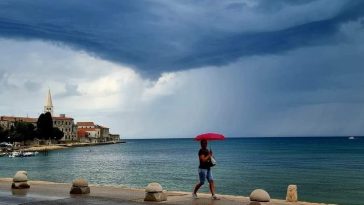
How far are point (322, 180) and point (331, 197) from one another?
52.6 ft

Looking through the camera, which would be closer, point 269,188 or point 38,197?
point 38,197

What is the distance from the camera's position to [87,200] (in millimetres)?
17078

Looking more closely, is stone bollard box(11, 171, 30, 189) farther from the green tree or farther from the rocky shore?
the green tree

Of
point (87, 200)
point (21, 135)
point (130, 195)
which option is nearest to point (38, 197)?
point (87, 200)

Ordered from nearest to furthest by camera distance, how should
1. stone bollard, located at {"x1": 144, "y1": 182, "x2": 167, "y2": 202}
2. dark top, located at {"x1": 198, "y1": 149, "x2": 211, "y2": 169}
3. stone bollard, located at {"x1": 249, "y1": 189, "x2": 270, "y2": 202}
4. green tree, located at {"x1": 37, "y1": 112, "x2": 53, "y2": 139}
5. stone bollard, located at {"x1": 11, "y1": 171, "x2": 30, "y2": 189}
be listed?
1. stone bollard, located at {"x1": 249, "y1": 189, "x2": 270, "y2": 202}
2. dark top, located at {"x1": 198, "y1": 149, "x2": 211, "y2": 169}
3. stone bollard, located at {"x1": 144, "y1": 182, "x2": 167, "y2": 202}
4. stone bollard, located at {"x1": 11, "y1": 171, "x2": 30, "y2": 189}
5. green tree, located at {"x1": 37, "y1": 112, "x2": 53, "y2": 139}

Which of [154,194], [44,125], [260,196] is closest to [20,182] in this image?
[154,194]

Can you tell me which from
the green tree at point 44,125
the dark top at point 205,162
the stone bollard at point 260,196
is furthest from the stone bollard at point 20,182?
the green tree at point 44,125

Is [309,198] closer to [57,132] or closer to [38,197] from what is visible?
[38,197]

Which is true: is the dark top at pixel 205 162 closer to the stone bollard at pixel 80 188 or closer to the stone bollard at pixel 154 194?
the stone bollard at pixel 154 194

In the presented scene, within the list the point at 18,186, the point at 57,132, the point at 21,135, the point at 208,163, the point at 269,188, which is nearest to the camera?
the point at 208,163

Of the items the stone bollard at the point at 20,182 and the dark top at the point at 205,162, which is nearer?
the dark top at the point at 205,162

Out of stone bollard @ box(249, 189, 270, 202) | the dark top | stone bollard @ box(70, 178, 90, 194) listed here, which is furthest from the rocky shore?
the dark top

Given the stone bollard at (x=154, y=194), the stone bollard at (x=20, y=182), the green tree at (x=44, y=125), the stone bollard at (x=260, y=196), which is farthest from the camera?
the green tree at (x=44, y=125)

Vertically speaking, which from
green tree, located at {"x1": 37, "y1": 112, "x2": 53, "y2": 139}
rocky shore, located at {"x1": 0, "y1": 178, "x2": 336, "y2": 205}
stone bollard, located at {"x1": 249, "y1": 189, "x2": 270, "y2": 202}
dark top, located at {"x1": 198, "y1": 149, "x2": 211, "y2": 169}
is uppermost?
green tree, located at {"x1": 37, "y1": 112, "x2": 53, "y2": 139}
